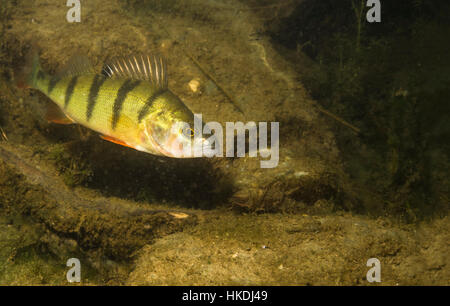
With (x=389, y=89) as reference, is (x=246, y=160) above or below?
below

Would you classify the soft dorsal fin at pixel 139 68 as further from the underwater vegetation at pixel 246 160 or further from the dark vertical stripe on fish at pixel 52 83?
the underwater vegetation at pixel 246 160

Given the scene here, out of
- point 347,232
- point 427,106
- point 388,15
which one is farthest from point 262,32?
point 347,232

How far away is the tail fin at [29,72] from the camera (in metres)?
3.71

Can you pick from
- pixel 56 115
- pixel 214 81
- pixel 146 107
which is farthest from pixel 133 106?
pixel 214 81

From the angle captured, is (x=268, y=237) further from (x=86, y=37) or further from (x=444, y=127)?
(x=86, y=37)

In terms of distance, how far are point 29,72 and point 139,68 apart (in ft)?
5.64

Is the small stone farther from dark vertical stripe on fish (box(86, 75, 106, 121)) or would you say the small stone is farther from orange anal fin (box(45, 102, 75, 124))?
orange anal fin (box(45, 102, 75, 124))

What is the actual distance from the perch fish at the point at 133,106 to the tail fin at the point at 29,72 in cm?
44

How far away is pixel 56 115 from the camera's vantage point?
360 cm

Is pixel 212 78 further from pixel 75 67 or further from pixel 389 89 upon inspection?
pixel 389 89

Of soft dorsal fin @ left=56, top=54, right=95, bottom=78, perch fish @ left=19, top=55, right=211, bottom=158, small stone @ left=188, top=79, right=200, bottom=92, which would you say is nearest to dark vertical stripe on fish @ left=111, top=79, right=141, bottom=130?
perch fish @ left=19, top=55, right=211, bottom=158

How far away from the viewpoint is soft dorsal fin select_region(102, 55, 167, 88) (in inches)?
134

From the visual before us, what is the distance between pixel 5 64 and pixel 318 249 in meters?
6.04
